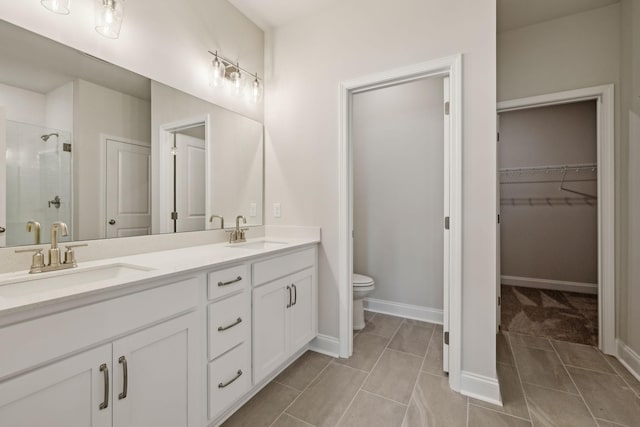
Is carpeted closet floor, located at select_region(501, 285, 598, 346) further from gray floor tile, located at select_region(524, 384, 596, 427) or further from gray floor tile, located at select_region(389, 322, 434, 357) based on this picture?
gray floor tile, located at select_region(524, 384, 596, 427)

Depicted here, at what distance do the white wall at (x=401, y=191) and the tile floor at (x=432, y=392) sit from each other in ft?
2.38

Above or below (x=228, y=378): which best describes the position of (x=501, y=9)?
above

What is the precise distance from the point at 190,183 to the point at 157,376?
1181mm

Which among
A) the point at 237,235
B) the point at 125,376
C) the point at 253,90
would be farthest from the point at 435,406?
the point at 253,90

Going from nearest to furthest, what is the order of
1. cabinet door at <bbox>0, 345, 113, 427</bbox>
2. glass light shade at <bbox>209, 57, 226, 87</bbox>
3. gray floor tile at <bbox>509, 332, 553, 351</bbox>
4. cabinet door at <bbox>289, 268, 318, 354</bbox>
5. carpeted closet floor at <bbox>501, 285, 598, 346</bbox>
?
cabinet door at <bbox>0, 345, 113, 427</bbox> < cabinet door at <bbox>289, 268, 318, 354</bbox> < glass light shade at <bbox>209, 57, 226, 87</bbox> < gray floor tile at <bbox>509, 332, 553, 351</bbox> < carpeted closet floor at <bbox>501, 285, 598, 346</bbox>

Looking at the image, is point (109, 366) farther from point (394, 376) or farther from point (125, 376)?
point (394, 376)

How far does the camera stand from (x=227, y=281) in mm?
1405

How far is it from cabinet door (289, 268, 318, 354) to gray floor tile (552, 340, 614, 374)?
5.99 feet

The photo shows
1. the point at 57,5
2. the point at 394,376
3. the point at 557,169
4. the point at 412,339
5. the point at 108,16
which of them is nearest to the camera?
the point at 57,5

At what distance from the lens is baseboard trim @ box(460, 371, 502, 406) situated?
1613 mm

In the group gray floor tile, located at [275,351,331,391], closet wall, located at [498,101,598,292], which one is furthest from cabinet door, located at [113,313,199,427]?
closet wall, located at [498,101,598,292]

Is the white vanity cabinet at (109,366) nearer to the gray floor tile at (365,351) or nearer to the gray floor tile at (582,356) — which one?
the gray floor tile at (365,351)

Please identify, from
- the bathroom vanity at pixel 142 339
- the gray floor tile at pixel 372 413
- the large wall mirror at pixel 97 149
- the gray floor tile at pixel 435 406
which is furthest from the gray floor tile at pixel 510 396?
the large wall mirror at pixel 97 149

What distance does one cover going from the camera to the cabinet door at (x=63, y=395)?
2.54ft
